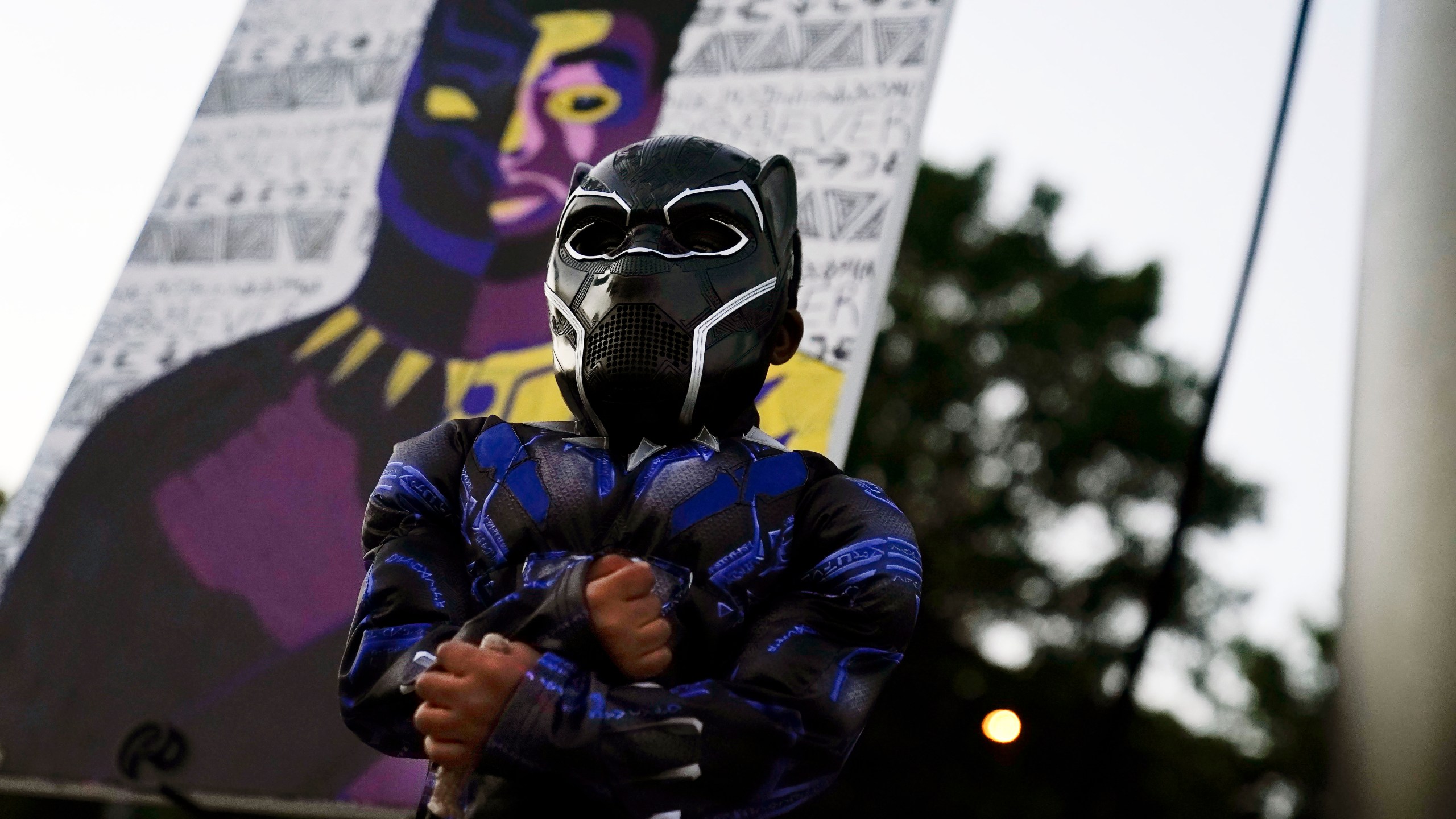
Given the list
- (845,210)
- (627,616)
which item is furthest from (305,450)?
(627,616)

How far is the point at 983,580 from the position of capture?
1038 centimetres

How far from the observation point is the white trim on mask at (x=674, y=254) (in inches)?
69.9

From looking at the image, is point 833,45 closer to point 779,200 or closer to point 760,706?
point 779,200

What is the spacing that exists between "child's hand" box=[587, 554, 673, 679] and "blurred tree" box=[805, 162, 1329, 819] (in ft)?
26.8

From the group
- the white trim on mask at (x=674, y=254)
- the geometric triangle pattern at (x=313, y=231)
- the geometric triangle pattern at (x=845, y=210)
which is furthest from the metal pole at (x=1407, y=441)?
the geometric triangle pattern at (x=313, y=231)

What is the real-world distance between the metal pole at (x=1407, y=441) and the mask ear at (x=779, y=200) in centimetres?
295

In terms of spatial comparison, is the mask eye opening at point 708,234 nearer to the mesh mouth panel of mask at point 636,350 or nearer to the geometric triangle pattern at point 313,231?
the mesh mouth panel of mask at point 636,350

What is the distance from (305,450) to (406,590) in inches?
100

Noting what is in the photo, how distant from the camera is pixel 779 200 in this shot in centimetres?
193

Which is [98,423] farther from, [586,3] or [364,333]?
[586,3]

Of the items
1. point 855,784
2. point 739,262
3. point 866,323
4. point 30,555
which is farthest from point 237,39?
point 855,784

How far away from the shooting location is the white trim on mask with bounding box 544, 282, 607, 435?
69.2 inches

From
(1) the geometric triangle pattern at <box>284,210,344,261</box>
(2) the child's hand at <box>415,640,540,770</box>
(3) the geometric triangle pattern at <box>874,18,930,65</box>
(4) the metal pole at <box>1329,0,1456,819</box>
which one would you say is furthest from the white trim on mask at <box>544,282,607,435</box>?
(4) the metal pole at <box>1329,0,1456,819</box>

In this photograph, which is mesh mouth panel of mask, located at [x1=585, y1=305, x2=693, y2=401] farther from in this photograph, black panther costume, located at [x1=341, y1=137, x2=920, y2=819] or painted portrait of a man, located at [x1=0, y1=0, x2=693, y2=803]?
painted portrait of a man, located at [x1=0, y1=0, x2=693, y2=803]
